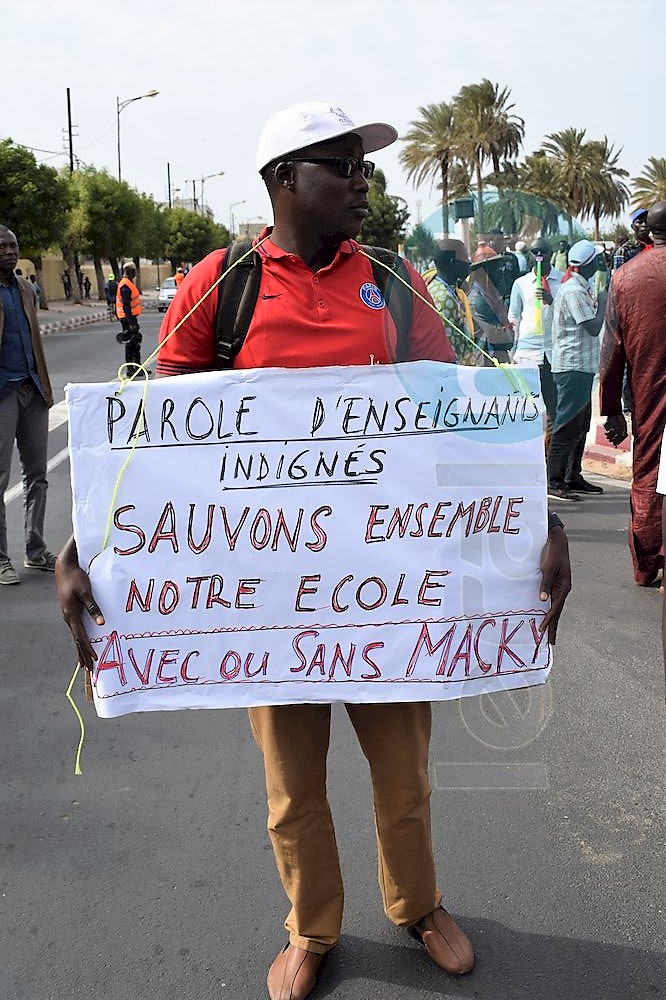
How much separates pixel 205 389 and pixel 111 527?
14.2 inches

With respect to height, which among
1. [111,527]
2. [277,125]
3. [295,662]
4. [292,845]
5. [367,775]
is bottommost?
[367,775]

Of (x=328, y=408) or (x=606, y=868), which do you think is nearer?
(x=328, y=408)

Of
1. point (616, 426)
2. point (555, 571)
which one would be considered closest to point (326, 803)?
point (555, 571)

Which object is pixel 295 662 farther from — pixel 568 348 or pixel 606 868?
pixel 568 348

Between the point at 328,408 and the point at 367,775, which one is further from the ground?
the point at 328,408

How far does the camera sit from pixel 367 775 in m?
3.48

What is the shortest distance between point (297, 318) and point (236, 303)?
0.46 feet

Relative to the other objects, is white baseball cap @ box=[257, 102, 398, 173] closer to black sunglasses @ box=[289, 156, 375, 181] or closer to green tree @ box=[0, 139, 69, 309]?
black sunglasses @ box=[289, 156, 375, 181]

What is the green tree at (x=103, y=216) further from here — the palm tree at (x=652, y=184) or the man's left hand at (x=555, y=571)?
the man's left hand at (x=555, y=571)

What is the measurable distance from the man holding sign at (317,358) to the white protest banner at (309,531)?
72 millimetres

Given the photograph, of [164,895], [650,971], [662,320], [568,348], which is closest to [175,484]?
[164,895]

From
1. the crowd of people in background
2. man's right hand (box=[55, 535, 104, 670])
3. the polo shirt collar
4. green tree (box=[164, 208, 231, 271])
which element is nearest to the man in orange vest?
the crowd of people in background

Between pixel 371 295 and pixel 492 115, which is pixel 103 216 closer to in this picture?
pixel 492 115

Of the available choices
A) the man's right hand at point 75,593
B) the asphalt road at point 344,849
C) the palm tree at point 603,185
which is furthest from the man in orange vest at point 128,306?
the palm tree at point 603,185
